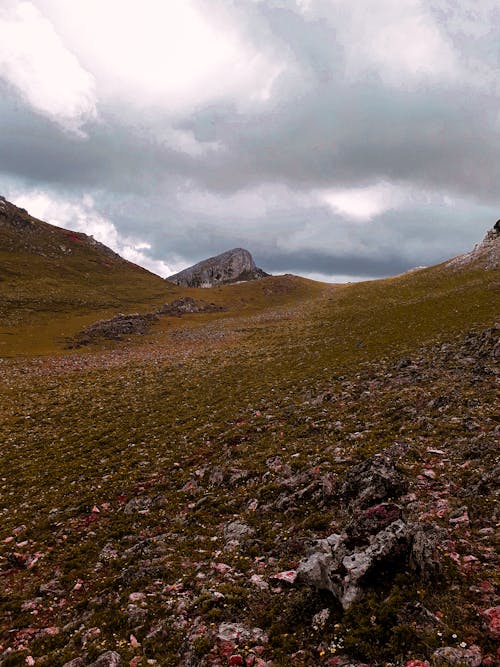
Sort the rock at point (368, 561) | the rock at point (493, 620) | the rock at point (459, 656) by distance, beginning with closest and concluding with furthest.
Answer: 1. the rock at point (459, 656)
2. the rock at point (493, 620)
3. the rock at point (368, 561)

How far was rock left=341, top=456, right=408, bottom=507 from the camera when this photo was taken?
46.8ft

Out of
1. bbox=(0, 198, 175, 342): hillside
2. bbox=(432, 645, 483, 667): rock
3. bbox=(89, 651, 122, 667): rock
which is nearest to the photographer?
bbox=(432, 645, 483, 667): rock

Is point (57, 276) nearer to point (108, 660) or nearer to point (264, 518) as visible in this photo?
point (264, 518)

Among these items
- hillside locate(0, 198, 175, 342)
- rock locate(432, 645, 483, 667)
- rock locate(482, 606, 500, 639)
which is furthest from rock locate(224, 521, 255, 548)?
hillside locate(0, 198, 175, 342)

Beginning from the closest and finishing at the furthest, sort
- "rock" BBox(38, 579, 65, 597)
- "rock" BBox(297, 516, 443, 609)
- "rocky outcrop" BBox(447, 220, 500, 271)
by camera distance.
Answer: "rock" BBox(297, 516, 443, 609) → "rock" BBox(38, 579, 65, 597) → "rocky outcrop" BBox(447, 220, 500, 271)

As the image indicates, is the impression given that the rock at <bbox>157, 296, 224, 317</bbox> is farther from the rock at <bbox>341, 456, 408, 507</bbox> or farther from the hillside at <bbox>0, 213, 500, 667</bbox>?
the rock at <bbox>341, 456, 408, 507</bbox>

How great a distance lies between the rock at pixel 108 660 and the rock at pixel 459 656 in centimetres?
767

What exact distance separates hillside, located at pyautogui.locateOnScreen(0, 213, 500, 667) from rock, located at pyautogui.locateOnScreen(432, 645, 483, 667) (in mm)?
47

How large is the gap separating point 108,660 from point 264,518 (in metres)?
7.36

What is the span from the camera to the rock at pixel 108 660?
372 inches

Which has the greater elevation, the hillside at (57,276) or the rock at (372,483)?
the hillside at (57,276)

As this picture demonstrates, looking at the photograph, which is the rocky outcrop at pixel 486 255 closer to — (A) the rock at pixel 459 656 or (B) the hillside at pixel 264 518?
(B) the hillside at pixel 264 518

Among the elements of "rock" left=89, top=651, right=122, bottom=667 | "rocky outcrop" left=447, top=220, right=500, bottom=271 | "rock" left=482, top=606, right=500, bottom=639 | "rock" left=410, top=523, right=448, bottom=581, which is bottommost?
"rock" left=89, top=651, right=122, bottom=667

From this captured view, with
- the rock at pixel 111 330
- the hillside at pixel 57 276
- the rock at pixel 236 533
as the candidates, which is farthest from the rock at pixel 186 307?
the rock at pixel 236 533
